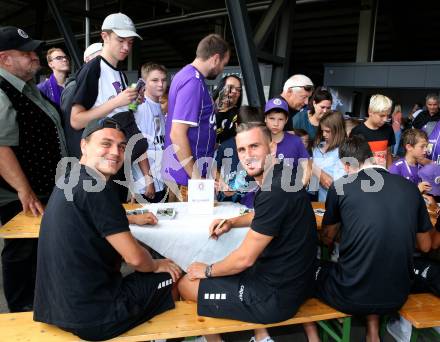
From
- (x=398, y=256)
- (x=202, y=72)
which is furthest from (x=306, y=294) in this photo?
(x=202, y=72)

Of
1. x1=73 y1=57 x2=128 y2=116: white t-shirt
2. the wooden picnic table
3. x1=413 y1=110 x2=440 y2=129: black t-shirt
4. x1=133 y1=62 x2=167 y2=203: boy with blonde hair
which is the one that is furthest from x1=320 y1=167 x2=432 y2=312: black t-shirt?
x1=413 y1=110 x2=440 y2=129: black t-shirt

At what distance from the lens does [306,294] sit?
196cm

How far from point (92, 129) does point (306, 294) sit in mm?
1383

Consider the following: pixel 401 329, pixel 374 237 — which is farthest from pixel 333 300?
pixel 401 329

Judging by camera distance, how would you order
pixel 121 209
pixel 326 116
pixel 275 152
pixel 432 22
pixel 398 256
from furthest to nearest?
pixel 432 22 → pixel 326 116 → pixel 275 152 → pixel 398 256 → pixel 121 209

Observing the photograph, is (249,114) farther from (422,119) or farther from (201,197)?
(422,119)

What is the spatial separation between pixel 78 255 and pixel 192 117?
1.33 m

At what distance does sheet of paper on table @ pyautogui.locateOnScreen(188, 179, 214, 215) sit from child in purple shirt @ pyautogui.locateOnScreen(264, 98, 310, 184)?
2.58 feet

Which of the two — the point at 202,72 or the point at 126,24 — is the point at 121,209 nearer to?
the point at 202,72

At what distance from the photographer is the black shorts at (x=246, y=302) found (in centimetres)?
183

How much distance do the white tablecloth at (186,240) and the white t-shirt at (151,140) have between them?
37.0 inches

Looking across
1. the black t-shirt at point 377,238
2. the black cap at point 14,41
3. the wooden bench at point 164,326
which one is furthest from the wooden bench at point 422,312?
the black cap at point 14,41

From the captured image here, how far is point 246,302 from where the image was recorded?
6.08 ft

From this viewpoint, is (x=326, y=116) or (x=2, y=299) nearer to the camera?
(x=2, y=299)
